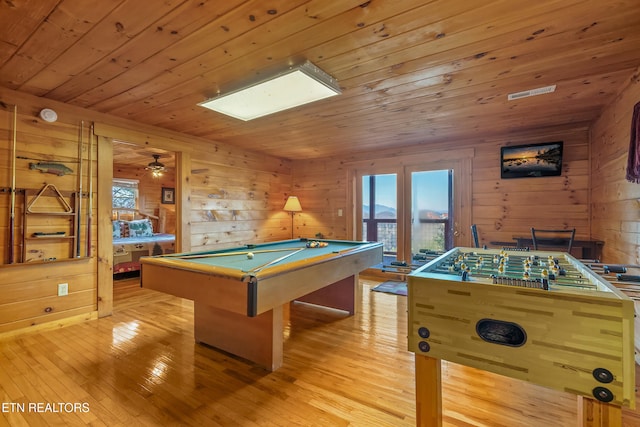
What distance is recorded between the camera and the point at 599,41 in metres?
1.74

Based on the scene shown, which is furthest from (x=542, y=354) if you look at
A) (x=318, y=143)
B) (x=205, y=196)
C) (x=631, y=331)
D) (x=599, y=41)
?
(x=205, y=196)

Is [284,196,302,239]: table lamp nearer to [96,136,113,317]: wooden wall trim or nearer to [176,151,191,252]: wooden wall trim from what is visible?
[176,151,191,252]: wooden wall trim

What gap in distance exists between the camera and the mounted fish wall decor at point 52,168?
8.71ft

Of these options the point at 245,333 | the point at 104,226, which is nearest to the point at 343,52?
the point at 245,333

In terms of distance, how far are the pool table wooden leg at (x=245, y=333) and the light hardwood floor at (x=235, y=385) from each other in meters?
0.08

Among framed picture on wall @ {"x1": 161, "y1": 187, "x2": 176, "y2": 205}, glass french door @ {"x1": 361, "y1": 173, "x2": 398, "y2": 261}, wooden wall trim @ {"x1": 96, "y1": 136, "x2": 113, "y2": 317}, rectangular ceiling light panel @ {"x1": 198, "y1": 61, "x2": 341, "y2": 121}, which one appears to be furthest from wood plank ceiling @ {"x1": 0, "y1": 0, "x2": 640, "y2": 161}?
framed picture on wall @ {"x1": 161, "y1": 187, "x2": 176, "y2": 205}

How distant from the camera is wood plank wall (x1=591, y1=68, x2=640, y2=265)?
2.20 m

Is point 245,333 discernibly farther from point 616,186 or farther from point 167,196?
point 167,196

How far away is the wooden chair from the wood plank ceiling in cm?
133

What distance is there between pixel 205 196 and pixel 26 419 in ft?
9.71

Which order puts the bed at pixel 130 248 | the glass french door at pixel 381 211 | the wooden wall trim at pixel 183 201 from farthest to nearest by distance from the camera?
1. the glass french door at pixel 381 211
2. the bed at pixel 130 248
3. the wooden wall trim at pixel 183 201

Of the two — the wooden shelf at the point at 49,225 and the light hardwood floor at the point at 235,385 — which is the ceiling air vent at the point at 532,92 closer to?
the light hardwood floor at the point at 235,385

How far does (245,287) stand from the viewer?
1.57 m

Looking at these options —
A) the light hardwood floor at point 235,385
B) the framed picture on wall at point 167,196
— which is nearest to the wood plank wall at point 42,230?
the light hardwood floor at point 235,385
